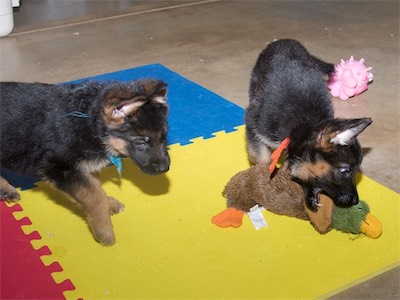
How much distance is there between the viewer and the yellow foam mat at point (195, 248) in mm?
3248

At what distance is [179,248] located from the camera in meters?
3.56

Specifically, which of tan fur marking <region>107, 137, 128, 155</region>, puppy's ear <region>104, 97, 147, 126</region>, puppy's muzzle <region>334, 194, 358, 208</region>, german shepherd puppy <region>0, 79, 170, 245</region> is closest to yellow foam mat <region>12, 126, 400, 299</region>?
german shepherd puppy <region>0, 79, 170, 245</region>

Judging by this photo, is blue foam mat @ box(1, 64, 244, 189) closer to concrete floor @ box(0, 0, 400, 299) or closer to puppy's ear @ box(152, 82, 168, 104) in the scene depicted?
concrete floor @ box(0, 0, 400, 299)

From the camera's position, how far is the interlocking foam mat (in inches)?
128

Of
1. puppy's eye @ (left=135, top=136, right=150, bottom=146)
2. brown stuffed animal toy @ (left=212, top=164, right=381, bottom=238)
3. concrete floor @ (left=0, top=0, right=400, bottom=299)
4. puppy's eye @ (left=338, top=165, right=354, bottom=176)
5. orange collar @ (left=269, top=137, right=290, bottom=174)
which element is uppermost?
puppy's eye @ (left=338, top=165, right=354, bottom=176)

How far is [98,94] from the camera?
3430 millimetres

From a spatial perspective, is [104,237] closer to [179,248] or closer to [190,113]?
[179,248]

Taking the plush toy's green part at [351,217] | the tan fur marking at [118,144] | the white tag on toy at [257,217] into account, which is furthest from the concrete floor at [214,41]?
the tan fur marking at [118,144]

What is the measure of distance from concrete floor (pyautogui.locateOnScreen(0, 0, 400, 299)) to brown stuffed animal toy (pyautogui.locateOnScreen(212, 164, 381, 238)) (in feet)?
2.87

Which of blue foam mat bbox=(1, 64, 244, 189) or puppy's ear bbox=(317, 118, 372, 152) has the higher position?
puppy's ear bbox=(317, 118, 372, 152)

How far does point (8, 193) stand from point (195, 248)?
1.36 m

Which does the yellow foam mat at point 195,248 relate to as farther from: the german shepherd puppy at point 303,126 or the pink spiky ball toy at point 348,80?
the pink spiky ball toy at point 348,80

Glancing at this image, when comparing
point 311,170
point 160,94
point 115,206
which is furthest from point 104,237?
point 311,170

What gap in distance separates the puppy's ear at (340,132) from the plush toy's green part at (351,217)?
471 mm
